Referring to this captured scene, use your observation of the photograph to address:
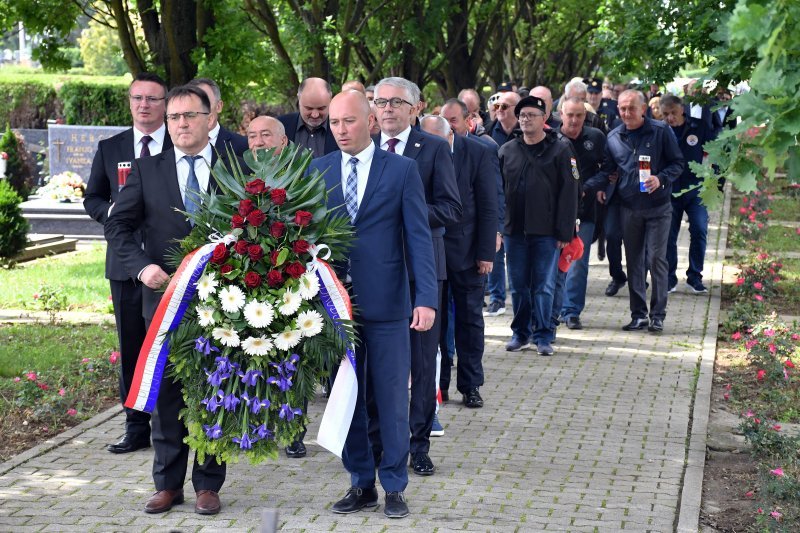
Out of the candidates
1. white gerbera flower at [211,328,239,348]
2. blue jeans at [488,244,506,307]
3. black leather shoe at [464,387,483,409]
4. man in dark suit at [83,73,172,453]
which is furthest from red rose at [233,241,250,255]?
blue jeans at [488,244,506,307]

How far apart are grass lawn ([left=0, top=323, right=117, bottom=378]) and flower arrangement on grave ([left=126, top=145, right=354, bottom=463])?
462cm

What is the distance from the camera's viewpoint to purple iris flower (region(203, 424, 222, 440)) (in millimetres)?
6066

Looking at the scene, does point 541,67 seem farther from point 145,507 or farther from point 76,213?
point 145,507

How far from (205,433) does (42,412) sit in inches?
125

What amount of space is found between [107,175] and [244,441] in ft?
8.82

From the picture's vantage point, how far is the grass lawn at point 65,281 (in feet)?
45.5

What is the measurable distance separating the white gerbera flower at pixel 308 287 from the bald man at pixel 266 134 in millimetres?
2230

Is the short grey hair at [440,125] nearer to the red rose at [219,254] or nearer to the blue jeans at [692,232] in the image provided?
the red rose at [219,254]

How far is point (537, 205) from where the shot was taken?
436 inches

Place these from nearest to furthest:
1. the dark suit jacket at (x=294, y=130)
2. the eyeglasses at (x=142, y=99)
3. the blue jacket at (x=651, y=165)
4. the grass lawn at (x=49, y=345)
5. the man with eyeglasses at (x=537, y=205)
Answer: the eyeglasses at (x=142, y=99)
the dark suit jacket at (x=294, y=130)
the grass lawn at (x=49, y=345)
the man with eyeglasses at (x=537, y=205)
the blue jacket at (x=651, y=165)

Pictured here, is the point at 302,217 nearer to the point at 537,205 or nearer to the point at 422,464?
the point at 422,464

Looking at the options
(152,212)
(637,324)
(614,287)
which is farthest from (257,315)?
(614,287)

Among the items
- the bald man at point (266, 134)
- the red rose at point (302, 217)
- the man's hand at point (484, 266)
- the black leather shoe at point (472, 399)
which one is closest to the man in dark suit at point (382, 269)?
the red rose at point (302, 217)

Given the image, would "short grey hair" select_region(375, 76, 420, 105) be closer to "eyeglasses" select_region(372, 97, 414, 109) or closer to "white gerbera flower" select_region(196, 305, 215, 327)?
"eyeglasses" select_region(372, 97, 414, 109)
